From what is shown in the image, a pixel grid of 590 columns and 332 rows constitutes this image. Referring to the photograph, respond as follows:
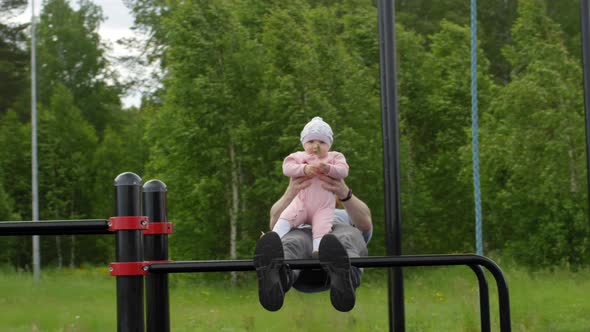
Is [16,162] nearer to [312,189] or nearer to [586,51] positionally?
[312,189]

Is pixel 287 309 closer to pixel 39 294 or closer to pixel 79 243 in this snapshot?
pixel 39 294

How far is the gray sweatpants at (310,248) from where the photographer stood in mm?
3752

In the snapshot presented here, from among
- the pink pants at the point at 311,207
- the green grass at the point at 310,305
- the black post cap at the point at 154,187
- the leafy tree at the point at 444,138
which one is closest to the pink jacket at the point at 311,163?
the pink pants at the point at 311,207

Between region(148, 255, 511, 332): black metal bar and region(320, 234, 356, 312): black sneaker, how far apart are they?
0.10 metres

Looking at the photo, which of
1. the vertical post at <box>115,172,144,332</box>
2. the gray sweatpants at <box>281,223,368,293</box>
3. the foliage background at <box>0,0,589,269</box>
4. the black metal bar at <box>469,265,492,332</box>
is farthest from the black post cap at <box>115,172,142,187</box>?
the foliage background at <box>0,0,589,269</box>

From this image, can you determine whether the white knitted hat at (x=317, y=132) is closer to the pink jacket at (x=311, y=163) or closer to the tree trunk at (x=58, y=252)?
the pink jacket at (x=311, y=163)

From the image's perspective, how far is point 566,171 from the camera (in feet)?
63.5

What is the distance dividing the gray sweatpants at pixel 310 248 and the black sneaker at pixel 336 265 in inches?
16.1

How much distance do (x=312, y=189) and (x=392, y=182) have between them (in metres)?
0.50

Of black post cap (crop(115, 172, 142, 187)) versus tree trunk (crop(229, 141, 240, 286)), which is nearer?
black post cap (crop(115, 172, 142, 187))

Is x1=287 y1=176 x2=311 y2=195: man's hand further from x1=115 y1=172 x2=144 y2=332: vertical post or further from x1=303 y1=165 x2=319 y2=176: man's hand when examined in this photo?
x1=115 y1=172 x2=144 y2=332: vertical post

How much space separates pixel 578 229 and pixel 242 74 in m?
8.77

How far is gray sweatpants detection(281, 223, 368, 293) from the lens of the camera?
12.3 feet

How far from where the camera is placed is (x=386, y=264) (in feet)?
9.05
